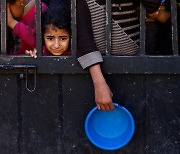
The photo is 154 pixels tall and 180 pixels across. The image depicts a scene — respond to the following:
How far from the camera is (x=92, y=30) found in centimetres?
222

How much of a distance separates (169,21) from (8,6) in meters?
0.84

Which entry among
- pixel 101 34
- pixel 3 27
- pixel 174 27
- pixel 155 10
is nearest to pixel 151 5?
pixel 155 10

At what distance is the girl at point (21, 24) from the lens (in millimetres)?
2314

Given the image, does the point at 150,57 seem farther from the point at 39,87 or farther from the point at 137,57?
the point at 39,87

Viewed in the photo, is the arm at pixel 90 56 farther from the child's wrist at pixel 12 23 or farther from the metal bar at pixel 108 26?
the child's wrist at pixel 12 23

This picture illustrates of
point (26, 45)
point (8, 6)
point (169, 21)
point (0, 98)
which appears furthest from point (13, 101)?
point (169, 21)

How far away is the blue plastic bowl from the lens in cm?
229

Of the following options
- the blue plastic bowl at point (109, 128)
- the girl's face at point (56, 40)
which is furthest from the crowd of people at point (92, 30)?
the blue plastic bowl at point (109, 128)

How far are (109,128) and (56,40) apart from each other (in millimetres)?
524

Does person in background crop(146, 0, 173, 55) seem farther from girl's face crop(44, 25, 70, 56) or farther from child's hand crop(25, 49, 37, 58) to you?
child's hand crop(25, 49, 37, 58)

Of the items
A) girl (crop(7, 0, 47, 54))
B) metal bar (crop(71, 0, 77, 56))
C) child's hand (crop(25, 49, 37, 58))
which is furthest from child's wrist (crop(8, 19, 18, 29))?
metal bar (crop(71, 0, 77, 56))

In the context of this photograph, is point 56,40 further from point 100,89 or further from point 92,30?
point 100,89

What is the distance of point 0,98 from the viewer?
7.67ft

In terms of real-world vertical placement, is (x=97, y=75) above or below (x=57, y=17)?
below
